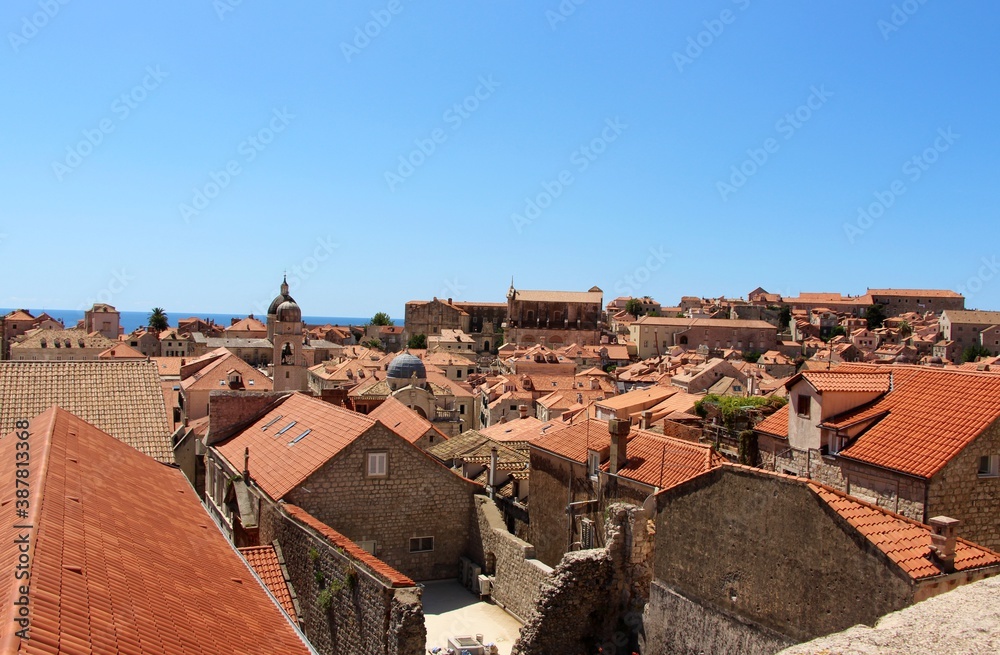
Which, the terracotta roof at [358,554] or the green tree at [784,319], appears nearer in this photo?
the terracotta roof at [358,554]

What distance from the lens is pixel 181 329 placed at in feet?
411

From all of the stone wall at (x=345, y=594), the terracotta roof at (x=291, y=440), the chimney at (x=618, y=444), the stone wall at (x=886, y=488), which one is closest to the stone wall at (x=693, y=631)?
the stone wall at (x=886, y=488)

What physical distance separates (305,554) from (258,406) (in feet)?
34.4

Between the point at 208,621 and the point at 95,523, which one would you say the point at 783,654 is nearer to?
the point at 208,621

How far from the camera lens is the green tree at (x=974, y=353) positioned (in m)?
111

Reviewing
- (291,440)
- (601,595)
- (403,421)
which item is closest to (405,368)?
(403,421)

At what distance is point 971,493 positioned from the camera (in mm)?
12898

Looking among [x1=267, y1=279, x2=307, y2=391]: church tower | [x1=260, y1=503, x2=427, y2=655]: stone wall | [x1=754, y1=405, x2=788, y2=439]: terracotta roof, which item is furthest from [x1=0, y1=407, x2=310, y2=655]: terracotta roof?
[x1=267, y1=279, x2=307, y2=391]: church tower

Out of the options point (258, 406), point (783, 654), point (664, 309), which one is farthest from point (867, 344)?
point (783, 654)

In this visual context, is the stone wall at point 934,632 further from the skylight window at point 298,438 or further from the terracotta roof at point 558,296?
the terracotta roof at point 558,296

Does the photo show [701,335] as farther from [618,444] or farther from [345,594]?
[345,594]

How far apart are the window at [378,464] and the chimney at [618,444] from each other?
5.07 metres

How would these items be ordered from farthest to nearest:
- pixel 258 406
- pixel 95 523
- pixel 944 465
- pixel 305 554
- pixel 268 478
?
pixel 258 406, pixel 268 478, pixel 305 554, pixel 944 465, pixel 95 523

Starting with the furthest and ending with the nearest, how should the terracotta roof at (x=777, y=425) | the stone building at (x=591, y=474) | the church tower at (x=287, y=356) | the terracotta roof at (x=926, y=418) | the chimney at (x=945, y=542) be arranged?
the church tower at (x=287, y=356)
the stone building at (x=591, y=474)
the terracotta roof at (x=777, y=425)
the terracotta roof at (x=926, y=418)
the chimney at (x=945, y=542)
